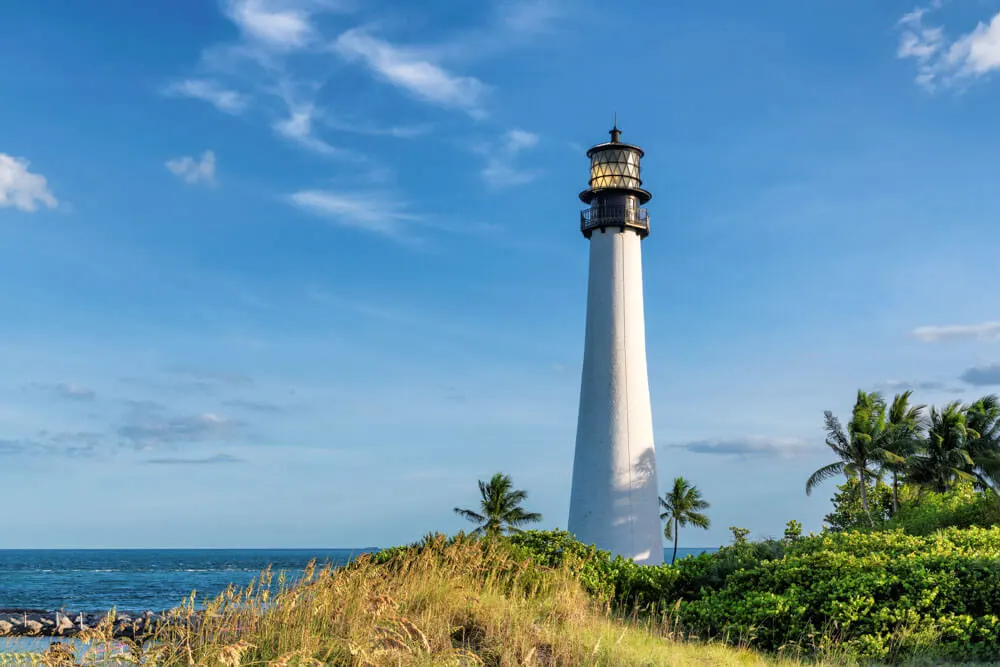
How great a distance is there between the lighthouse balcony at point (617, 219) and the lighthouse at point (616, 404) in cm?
4

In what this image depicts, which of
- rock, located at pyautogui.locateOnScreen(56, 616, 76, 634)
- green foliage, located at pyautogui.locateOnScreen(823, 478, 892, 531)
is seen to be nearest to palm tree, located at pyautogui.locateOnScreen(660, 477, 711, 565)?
green foliage, located at pyautogui.locateOnScreen(823, 478, 892, 531)

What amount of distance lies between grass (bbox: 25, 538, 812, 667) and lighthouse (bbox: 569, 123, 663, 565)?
627 inches

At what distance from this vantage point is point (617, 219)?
1156 inches

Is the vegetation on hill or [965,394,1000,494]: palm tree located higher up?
[965,394,1000,494]: palm tree

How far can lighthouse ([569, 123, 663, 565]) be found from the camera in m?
27.9

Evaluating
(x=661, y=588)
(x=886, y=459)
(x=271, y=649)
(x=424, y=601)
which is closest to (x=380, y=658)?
(x=271, y=649)

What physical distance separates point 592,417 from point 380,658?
839 inches

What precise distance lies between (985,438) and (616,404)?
25.4 metres

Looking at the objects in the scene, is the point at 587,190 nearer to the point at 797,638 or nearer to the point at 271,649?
the point at 797,638

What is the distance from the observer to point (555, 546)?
1591 cm

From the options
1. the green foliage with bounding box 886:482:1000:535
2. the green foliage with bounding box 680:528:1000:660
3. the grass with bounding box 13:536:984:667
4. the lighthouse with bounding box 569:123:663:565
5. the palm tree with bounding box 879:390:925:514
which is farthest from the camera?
the palm tree with bounding box 879:390:925:514

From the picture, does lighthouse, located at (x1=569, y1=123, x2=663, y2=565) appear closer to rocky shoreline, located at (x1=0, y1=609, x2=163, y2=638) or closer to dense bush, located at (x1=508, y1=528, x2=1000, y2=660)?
dense bush, located at (x1=508, y1=528, x2=1000, y2=660)

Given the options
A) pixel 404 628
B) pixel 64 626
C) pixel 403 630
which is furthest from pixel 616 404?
pixel 404 628

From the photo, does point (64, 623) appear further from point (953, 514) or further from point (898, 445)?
point (898, 445)
